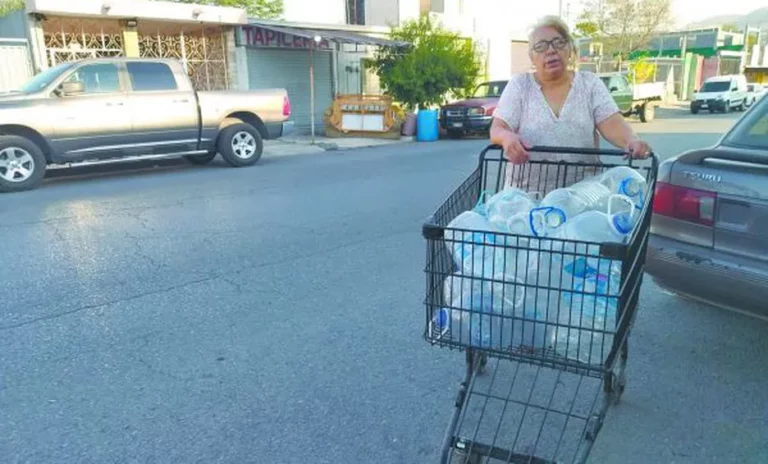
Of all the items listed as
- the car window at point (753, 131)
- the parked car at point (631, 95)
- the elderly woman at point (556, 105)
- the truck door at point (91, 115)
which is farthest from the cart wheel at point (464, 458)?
the parked car at point (631, 95)

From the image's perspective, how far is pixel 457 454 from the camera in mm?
2586

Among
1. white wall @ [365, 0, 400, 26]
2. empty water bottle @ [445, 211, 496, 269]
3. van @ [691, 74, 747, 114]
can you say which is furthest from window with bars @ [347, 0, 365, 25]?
empty water bottle @ [445, 211, 496, 269]

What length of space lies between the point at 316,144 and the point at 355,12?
11670mm

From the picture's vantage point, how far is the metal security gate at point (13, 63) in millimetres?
13289

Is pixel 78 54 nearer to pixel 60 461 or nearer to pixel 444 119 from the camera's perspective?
pixel 444 119

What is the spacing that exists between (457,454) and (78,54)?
51.5 ft

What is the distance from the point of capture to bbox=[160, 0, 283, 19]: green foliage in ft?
94.6

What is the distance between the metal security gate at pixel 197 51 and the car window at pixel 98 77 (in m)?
7.14

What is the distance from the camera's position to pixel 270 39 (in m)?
17.6

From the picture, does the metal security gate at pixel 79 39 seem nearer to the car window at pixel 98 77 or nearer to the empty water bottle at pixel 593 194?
the car window at pixel 98 77

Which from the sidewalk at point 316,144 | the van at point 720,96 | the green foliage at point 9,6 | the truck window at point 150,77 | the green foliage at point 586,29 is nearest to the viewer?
the truck window at point 150,77

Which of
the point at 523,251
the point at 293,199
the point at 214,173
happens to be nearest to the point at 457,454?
the point at 523,251

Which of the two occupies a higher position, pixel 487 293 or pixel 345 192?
pixel 487 293

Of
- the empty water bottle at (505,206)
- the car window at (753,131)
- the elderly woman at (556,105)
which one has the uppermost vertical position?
the elderly woman at (556,105)
